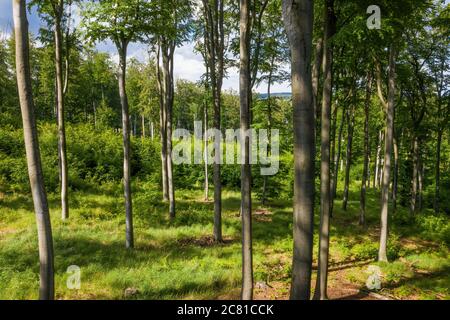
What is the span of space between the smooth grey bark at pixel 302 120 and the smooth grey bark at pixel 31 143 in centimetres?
431


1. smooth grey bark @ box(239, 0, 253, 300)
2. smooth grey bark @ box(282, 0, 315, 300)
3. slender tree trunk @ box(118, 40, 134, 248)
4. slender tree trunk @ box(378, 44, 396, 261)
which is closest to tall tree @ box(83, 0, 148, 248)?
slender tree trunk @ box(118, 40, 134, 248)

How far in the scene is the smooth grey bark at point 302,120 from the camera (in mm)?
4070

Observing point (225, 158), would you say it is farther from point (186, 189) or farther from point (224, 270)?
point (224, 270)

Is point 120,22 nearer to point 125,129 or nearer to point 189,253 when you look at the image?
point 125,129

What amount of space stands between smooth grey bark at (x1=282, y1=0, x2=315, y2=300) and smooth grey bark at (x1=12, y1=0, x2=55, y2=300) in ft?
14.1

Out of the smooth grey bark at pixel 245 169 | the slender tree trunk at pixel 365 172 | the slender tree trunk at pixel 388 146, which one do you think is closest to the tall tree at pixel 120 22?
the smooth grey bark at pixel 245 169

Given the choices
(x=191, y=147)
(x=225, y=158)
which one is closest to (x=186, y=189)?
(x=225, y=158)

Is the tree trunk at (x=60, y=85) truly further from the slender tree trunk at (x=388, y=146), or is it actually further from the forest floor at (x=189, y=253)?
the slender tree trunk at (x=388, y=146)

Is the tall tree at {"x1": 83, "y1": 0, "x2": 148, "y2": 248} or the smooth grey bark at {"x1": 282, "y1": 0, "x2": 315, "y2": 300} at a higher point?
the tall tree at {"x1": 83, "y1": 0, "x2": 148, "y2": 248}

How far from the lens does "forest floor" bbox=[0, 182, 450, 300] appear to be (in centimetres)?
810

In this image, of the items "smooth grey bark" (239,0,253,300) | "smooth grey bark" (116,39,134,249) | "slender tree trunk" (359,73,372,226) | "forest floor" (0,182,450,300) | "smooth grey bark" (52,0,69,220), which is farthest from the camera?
"slender tree trunk" (359,73,372,226)

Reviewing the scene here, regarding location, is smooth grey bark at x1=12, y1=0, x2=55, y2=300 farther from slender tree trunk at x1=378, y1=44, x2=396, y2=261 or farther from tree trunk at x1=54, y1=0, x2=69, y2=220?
slender tree trunk at x1=378, y1=44, x2=396, y2=261

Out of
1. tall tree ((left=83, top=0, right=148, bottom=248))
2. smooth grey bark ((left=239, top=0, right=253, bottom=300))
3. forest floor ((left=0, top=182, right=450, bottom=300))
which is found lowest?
forest floor ((left=0, top=182, right=450, bottom=300))
